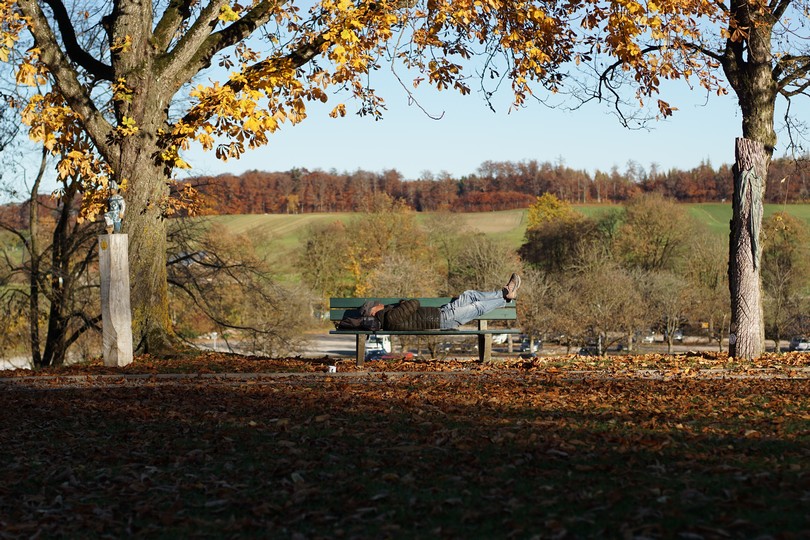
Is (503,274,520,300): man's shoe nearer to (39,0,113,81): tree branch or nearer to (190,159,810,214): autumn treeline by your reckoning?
(39,0,113,81): tree branch

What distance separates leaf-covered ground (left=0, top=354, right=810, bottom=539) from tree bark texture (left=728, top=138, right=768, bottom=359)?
7.83ft

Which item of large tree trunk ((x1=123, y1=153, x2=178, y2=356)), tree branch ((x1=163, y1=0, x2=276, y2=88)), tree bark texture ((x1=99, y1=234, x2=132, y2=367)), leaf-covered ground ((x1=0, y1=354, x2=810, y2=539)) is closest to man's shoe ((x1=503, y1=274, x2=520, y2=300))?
leaf-covered ground ((x1=0, y1=354, x2=810, y2=539))

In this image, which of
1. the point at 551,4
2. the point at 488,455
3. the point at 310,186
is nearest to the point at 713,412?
the point at 488,455

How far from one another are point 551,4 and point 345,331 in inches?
255

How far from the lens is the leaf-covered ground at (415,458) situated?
4891mm

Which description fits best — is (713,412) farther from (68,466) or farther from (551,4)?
(551,4)

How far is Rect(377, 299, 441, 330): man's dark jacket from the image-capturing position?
505 inches

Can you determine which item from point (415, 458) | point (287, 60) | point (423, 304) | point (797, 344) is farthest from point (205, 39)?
point (797, 344)

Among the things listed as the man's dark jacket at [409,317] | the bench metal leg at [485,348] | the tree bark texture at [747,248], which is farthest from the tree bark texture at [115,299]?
the tree bark texture at [747,248]

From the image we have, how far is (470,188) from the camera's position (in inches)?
4328

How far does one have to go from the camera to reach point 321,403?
8852 millimetres

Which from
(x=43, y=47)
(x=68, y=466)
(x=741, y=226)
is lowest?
(x=68, y=466)

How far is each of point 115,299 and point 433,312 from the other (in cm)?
456

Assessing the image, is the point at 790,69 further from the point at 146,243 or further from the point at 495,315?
the point at 146,243
